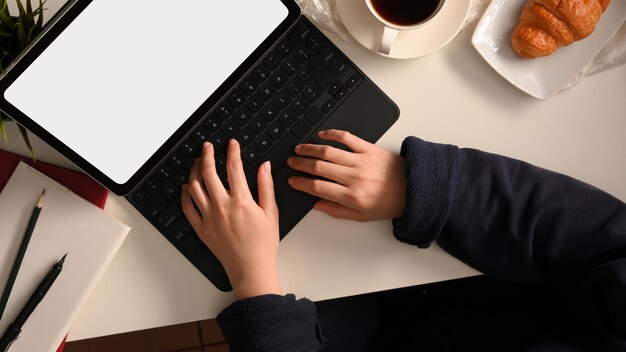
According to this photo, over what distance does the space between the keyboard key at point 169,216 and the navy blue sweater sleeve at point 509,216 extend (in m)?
0.27

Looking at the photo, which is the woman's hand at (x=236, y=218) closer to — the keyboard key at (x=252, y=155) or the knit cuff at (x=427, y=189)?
the keyboard key at (x=252, y=155)

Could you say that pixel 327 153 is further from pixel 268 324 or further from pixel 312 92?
pixel 268 324

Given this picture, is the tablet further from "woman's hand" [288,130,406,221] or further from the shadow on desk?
the shadow on desk

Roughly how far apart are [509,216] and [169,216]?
42cm

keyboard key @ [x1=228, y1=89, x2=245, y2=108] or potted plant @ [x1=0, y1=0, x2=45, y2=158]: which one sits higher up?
potted plant @ [x1=0, y1=0, x2=45, y2=158]

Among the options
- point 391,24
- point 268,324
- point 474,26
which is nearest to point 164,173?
point 268,324

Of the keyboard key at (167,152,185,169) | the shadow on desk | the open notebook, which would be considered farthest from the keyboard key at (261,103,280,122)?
the shadow on desk

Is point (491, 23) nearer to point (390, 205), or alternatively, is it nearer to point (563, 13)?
point (563, 13)

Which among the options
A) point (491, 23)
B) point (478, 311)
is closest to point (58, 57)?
point (491, 23)

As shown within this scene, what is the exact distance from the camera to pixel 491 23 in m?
0.69

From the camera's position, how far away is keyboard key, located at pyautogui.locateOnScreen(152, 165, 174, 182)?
66 centimetres

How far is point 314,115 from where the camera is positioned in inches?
26.7

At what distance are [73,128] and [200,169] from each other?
151mm

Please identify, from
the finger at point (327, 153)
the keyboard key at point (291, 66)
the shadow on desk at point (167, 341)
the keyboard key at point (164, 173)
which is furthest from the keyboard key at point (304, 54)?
the shadow on desk at point (167, 341)
